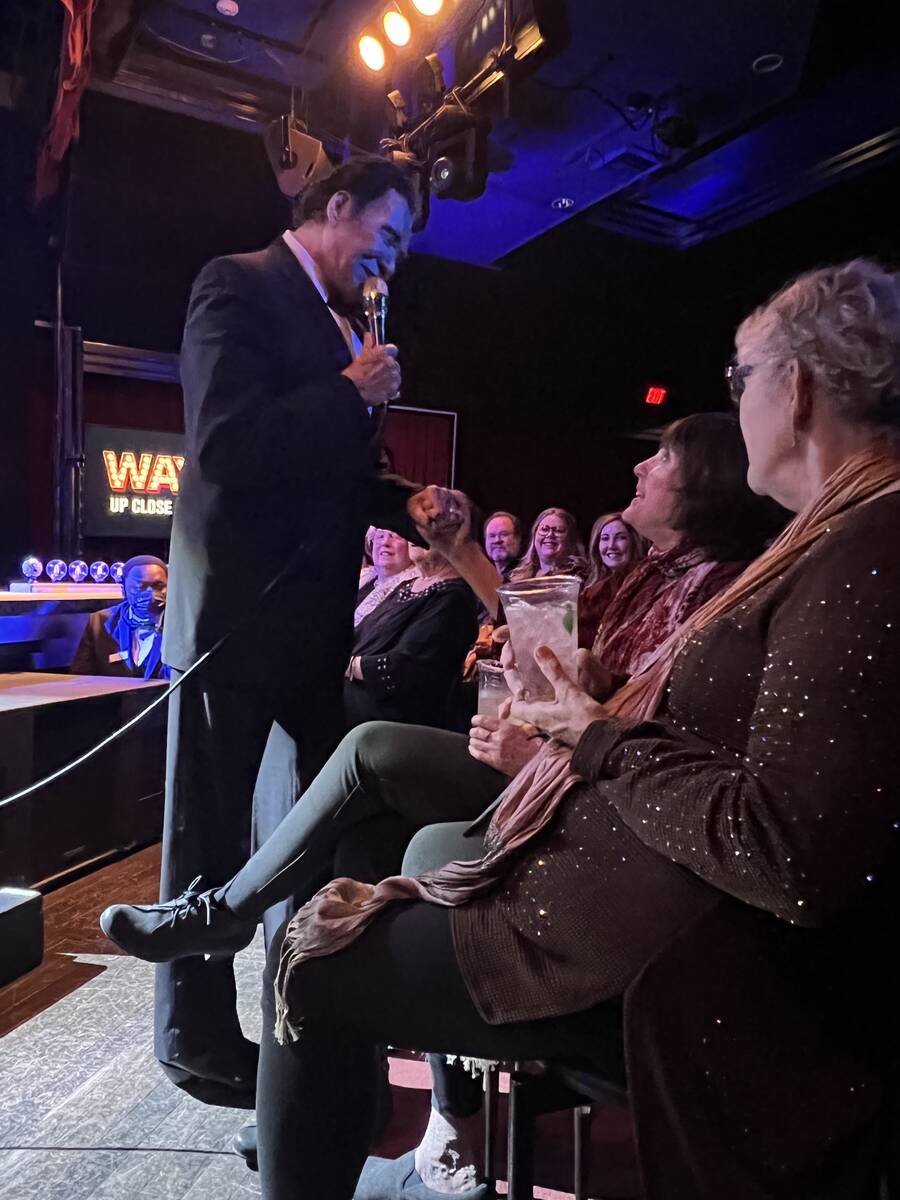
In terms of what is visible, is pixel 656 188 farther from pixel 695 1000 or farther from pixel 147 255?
pixel 695 1000

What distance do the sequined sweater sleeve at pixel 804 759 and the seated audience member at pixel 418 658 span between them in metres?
1.81

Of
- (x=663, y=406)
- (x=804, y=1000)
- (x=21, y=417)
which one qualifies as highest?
(x=663, y=406)

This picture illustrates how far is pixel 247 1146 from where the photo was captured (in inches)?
54.2

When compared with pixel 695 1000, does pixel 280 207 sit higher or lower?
higher

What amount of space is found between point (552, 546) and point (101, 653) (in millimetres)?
2150

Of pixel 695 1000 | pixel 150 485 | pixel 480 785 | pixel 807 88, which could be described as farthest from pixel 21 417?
pixel 695 1000

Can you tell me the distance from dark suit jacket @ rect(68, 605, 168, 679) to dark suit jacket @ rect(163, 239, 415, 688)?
8.44 feet

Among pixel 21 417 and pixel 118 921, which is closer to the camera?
pixel 118 921

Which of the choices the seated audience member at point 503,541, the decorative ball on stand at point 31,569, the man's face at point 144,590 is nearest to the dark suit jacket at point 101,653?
the man's face at point 144,590

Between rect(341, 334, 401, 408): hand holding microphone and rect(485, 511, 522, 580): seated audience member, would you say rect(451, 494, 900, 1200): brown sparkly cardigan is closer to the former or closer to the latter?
rect(341, 334, 401, 408): hand holding microphone

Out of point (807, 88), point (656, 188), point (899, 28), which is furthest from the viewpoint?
point (656, 188)

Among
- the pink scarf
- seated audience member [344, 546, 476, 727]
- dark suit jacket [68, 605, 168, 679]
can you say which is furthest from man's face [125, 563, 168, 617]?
the pink scarf

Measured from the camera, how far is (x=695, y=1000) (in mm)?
730

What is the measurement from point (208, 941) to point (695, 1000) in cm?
80
